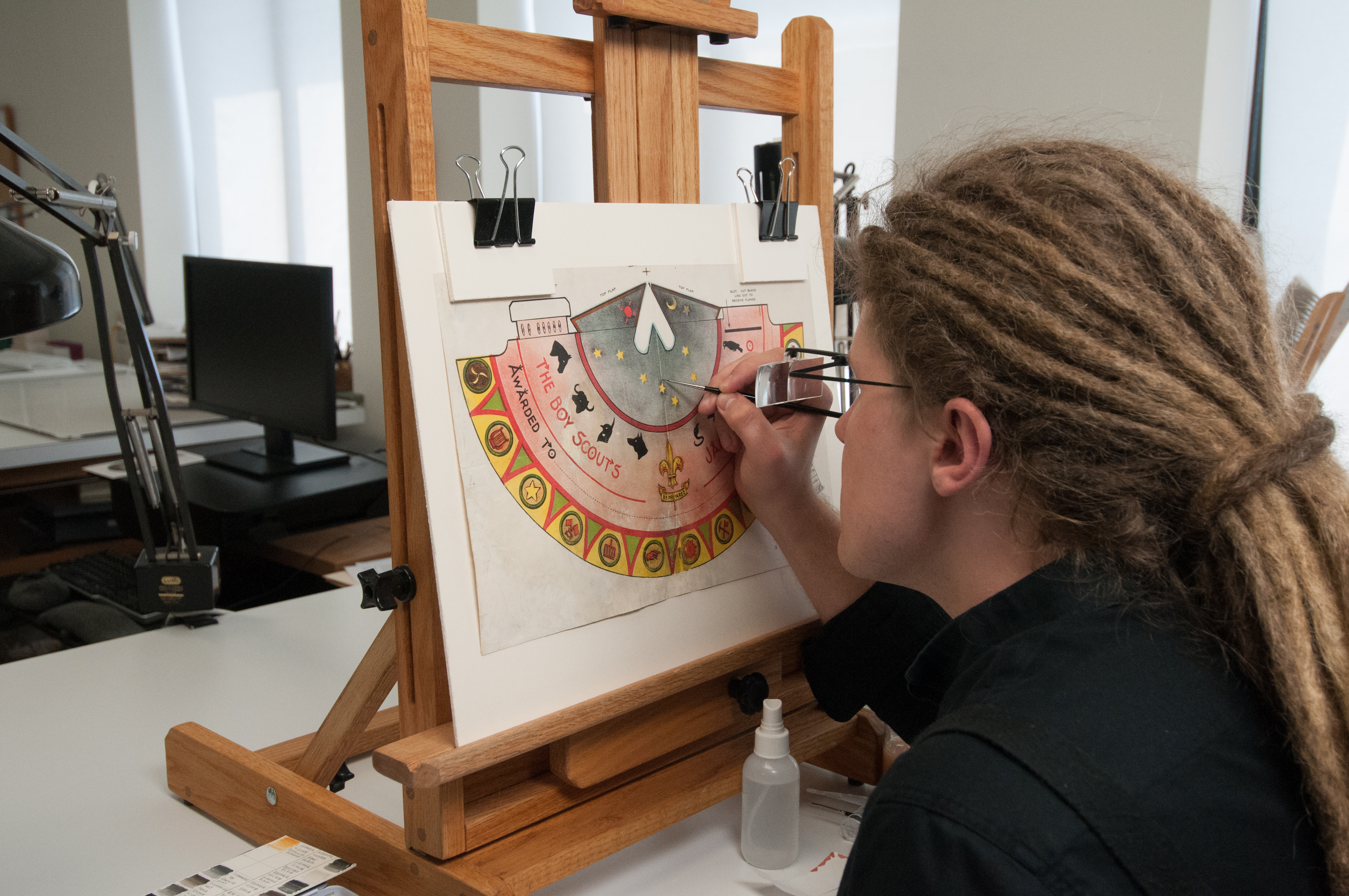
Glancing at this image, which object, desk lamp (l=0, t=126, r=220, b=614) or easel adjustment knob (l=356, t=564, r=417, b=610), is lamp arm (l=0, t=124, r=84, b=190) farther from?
easel adjustment knob (l=356, t=564, r=417, b=610)

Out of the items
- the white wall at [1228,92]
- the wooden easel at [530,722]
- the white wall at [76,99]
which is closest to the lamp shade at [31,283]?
the wooden easel at [530,722]

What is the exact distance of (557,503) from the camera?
823mm

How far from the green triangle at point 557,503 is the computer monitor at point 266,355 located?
56.8 inches

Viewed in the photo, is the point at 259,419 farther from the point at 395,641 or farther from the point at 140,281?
the point at 395,641

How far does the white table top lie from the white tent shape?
18.0 inches

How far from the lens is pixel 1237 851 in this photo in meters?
0.55

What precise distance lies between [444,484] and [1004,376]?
0.41 metres

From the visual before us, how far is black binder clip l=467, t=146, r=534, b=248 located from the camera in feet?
2.54

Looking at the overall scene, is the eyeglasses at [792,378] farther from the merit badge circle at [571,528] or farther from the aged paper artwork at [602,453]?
the merit badge circle at [571,528]

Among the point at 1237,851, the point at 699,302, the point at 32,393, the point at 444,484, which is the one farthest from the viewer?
the point at 32,393

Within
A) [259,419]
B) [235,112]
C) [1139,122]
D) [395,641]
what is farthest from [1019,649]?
[235,112]

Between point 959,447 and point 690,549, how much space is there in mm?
312

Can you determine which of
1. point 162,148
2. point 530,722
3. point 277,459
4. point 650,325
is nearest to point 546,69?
point 650,325

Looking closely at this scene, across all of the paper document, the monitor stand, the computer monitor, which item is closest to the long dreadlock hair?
the paper document
